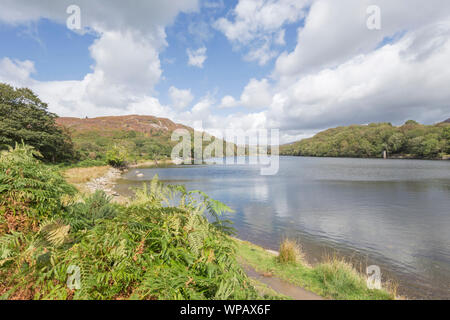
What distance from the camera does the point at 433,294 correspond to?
8289mm

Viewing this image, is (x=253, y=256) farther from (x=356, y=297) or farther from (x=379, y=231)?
(x=379, y=231)

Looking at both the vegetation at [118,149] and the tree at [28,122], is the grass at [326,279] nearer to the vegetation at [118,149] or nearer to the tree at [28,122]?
the tree at [28,122]

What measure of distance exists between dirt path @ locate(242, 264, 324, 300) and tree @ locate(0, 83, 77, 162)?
4732cm

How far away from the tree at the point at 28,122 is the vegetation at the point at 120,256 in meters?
48.5

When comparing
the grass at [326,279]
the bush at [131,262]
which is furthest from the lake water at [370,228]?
the bush at [131,262]

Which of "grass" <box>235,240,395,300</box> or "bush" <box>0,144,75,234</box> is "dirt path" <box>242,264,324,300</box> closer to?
"grass" <box>235,240,395,300</box>

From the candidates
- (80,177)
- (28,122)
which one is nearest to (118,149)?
(28,122)

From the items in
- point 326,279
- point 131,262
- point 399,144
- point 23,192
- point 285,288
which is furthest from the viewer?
point 399,144

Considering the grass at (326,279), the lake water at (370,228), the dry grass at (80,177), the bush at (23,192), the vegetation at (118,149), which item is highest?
the vegetation at (118,149)

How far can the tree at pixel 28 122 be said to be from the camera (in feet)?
132

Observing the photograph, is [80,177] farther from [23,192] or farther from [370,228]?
[370,228]

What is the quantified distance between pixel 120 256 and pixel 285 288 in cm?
716

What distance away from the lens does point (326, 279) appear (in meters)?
7.73
